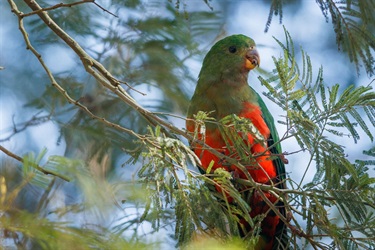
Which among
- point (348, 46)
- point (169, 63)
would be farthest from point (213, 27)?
point (348, 46)

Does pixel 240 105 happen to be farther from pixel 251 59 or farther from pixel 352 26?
pixel 352 26

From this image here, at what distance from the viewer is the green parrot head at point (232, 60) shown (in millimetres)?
3508

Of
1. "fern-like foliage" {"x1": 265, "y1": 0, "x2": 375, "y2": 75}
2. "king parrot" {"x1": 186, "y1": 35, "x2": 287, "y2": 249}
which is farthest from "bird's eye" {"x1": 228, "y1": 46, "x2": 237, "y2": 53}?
"fern-like foliage" {"x1": 265, "y1": 0, "x2": 375, "y2": 75}

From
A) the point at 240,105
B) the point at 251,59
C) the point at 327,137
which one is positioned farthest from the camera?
the point at 251,59

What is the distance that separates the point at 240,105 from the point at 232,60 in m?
0.35

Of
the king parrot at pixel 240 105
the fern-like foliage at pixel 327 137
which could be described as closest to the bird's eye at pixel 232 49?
the king parrot at pixel 240 105

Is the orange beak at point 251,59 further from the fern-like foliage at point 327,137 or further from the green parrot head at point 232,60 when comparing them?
the fern-like foliage at point 327,137

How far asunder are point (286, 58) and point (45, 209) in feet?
7.39

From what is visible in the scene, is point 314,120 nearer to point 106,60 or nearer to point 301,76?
point 301,76

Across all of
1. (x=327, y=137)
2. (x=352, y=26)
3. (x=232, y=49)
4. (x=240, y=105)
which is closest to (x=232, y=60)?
(x=232, y=49)

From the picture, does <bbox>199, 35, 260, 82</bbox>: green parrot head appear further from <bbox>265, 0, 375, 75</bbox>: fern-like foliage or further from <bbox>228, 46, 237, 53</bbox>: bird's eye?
<bbox>265, 0, 375, 75</bbox>: fern-like foliage

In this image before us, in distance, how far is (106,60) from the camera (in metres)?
4.86

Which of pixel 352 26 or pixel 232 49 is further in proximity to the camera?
pixel 232 49

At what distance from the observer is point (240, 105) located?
328 cm
